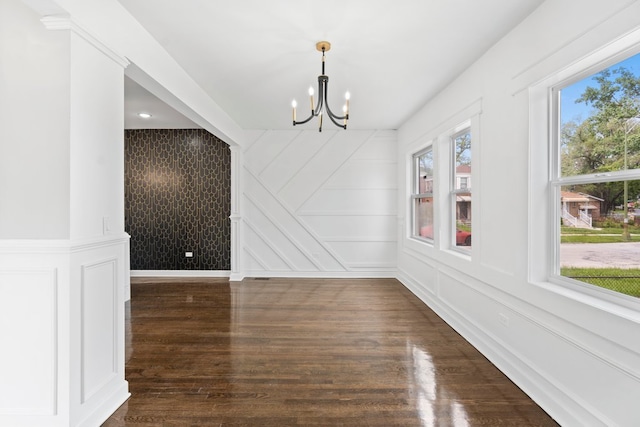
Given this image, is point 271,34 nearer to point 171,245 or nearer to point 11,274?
point 11,274

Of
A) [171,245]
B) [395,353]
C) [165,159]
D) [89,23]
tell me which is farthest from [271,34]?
[171,245]

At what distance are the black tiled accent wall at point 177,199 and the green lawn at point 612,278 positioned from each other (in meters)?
5.01

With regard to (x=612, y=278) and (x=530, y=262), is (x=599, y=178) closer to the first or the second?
(x=612, y=278)

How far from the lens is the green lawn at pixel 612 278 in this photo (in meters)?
1.68

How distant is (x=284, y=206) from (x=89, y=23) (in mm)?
4070

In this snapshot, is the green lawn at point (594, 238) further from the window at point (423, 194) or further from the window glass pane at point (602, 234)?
the window at point (423, 194)

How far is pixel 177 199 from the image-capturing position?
5.71 metres

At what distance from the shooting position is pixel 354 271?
18.9ft

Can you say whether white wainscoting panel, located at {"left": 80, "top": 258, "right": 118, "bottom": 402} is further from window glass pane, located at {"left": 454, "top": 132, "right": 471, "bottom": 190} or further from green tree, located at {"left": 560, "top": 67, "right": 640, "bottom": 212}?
window glass pane, located at {"left": 454, "top": 132, "right": 471, "bottom": 190}

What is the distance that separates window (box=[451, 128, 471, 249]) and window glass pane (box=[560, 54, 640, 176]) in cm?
130

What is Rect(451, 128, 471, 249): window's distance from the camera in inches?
135

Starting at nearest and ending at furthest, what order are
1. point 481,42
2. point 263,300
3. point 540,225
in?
point 540,225 < point 481,42 < point 263,300

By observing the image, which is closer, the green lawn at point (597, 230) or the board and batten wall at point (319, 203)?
the green lawn at point (597, 230)

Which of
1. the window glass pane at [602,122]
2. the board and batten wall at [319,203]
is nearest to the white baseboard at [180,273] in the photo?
the board and batten wall at [319,203]
